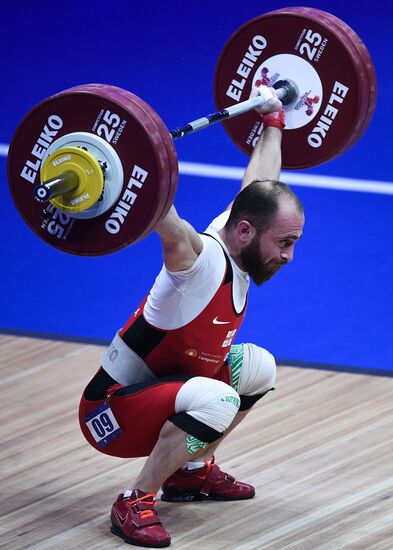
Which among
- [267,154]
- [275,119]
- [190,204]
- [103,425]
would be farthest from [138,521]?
[190,204]

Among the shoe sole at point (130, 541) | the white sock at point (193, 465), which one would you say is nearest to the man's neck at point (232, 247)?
the white sock at point (193, 465)

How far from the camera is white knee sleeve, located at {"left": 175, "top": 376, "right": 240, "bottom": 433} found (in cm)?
336

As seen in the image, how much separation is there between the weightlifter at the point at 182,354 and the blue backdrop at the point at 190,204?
1.53m

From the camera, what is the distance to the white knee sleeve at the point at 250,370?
12.0 feet

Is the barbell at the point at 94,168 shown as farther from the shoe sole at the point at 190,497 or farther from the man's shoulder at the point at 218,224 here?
the shoe sole at the point at 190,497

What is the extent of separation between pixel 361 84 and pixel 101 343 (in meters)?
1.89

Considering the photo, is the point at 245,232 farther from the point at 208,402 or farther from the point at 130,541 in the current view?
the point at 130,541

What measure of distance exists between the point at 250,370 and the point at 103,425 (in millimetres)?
469

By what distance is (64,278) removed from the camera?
5.46 metres

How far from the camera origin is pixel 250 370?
144 inches

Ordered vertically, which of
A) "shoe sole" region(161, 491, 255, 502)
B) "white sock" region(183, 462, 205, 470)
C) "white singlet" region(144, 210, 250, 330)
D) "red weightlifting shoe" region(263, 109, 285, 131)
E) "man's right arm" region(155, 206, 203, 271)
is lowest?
"shoe sole" region(161, 491, 255, 502)

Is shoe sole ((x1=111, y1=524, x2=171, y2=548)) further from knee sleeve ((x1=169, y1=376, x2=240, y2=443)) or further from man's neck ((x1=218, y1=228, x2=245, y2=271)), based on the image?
man's neck ((x1=218, y1=228, x2=245, y2=271))

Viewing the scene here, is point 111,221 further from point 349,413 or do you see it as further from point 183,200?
point 183,200

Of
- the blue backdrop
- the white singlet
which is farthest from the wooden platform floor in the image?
the white singlet
